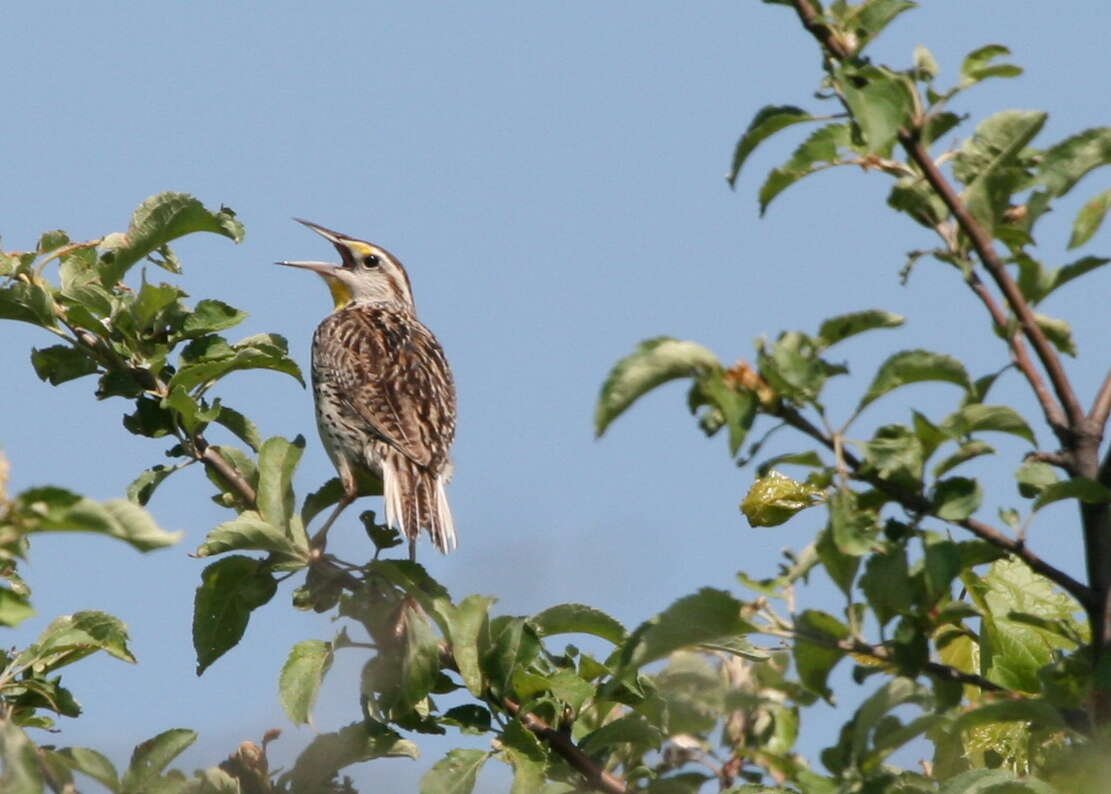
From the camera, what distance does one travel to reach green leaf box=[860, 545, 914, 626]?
9.20 feet

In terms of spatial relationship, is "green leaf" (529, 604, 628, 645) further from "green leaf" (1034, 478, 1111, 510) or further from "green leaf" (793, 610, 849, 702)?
"green leaf" (1034, 478, 1111, 510)

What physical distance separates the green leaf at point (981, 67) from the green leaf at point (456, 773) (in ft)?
6.00

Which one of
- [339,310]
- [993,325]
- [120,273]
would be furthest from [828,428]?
[339,310]

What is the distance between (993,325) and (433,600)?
1.75 metres

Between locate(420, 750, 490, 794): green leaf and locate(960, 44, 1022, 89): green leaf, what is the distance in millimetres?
1828

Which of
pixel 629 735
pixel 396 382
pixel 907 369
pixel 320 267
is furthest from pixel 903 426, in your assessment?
pixel 320 267

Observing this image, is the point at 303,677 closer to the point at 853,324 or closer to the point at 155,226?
the point at 155,226

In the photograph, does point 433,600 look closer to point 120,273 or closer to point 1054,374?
point 120,273

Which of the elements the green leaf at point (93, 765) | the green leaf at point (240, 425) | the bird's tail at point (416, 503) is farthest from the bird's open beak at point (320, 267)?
the green leaf at point (93, 765)

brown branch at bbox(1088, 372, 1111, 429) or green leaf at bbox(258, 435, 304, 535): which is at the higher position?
green leaf at bbox(258, 435, 304, 535)

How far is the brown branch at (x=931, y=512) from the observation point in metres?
2.73

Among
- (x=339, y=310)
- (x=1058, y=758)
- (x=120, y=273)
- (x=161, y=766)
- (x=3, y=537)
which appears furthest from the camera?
(x=339, y=310)

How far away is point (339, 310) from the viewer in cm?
839

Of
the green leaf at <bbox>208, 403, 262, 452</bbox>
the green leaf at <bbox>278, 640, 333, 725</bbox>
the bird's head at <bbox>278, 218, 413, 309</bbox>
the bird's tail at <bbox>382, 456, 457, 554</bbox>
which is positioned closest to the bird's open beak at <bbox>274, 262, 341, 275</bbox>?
the bird's head at <bbox>278, 218, 413, 309</bbox>
